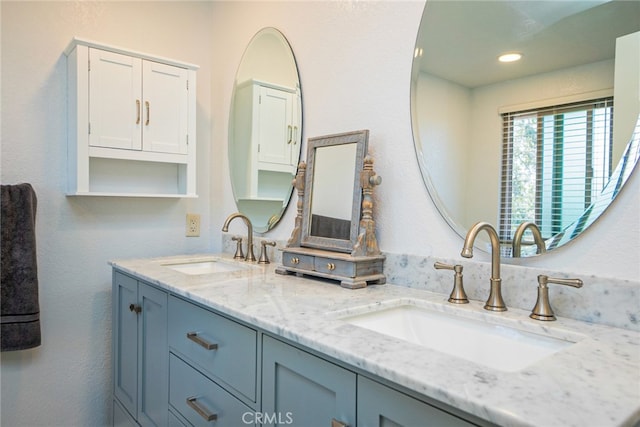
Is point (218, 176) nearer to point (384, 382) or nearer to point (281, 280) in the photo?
point (281, 280)

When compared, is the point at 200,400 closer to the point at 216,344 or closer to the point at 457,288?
the point at 216,344

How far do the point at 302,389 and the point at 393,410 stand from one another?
241mm

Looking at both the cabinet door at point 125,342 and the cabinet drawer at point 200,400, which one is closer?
the cabinet drawer at point 200,400

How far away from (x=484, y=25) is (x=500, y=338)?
82 centimetres

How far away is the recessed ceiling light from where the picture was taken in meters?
1.09

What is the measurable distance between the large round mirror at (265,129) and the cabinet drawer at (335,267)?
507 millimetres

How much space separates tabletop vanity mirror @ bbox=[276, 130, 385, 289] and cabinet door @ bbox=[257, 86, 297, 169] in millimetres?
254

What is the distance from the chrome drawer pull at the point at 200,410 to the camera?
111cm

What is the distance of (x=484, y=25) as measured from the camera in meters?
1.17

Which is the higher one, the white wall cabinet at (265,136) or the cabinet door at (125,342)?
the white wall cabinet at (265,136)

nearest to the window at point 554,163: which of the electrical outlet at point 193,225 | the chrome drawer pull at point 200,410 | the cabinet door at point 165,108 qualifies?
the chrome drawer pull at point 200,410

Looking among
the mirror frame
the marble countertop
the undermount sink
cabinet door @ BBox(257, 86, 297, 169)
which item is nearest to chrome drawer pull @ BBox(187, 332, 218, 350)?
the marble countertop

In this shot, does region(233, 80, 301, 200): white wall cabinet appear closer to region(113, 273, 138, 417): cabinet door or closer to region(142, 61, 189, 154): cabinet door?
region(142, 61, 189, 154): cabinet door

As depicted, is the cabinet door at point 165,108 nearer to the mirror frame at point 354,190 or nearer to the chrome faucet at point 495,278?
the mirror frame at point 354,190
